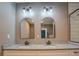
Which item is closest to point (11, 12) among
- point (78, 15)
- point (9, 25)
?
point (9, 25)

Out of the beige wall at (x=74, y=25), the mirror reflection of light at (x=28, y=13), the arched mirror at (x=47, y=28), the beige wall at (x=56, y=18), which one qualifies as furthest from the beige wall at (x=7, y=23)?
the beige wall at (x=74, y=25)

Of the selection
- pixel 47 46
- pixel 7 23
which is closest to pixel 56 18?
pixel 47 46

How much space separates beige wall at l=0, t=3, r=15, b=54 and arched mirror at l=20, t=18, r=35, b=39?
18 centimetres

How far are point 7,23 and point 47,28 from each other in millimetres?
701

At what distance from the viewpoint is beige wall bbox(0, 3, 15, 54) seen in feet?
6.81

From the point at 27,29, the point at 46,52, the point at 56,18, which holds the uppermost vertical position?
the point at 56,18

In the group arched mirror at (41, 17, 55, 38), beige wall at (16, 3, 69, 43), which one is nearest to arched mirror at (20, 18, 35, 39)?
beige wall at (16, 3, 69, 43)

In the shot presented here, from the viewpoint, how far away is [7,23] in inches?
85.7

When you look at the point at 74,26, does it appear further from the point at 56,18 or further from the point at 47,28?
the point at 47,28

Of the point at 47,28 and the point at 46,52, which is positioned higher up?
the point at 47,28

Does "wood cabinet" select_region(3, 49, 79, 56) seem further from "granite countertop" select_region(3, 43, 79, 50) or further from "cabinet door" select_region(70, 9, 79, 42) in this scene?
"cabinet door" select_region(70, 9, 79, 42)

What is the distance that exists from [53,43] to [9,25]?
2.26 feet

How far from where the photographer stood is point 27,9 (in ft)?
7.98

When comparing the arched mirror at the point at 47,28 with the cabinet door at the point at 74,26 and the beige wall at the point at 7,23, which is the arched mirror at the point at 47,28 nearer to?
the cabinet door at the point at 74,26
